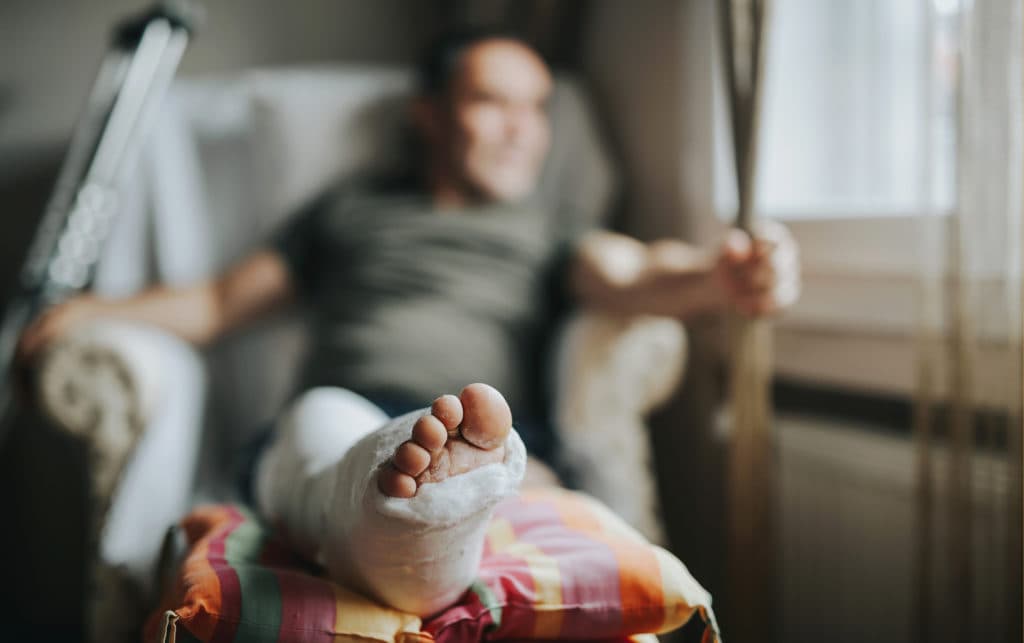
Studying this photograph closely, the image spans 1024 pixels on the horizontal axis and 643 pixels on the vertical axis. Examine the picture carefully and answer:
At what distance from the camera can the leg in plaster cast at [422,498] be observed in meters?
0.57

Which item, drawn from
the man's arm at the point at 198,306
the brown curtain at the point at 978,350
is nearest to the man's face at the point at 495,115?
the man's arm at the point at 198,306

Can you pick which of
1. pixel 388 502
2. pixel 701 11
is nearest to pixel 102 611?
pixel 388 502

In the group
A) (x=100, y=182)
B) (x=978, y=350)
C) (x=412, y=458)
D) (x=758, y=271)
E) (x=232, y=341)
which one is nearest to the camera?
(x=412, y=458)

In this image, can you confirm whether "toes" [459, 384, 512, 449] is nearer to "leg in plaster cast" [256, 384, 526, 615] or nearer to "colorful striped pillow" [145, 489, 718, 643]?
"leg in plaster cast" [256, 384, 526, 615]

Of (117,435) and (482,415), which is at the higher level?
(482,415)

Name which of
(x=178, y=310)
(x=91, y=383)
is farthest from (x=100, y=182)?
(x=91, y=383)

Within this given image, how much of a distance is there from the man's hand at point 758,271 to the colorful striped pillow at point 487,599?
0.39 meters

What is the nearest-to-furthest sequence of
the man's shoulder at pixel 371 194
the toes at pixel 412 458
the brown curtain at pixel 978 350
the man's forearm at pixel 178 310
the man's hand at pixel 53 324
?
1. the toes at pixel 412 458
2. the brown curtain at pixel 978 350
3. the man's hand at pixel 53 324
4. the man's forearm at pixel 178 310
5. the man's shoulder at pixel 371 194

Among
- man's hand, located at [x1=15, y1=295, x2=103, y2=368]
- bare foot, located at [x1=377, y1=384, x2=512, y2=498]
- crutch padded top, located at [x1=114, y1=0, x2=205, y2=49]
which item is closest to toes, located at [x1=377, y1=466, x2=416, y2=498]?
bare foot, located at [x1=377, y1=384, x2=512, y2=498]

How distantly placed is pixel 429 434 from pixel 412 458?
0.02 meters

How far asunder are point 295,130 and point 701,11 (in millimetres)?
705

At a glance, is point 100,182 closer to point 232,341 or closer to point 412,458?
point 232,341

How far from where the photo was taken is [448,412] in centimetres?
57

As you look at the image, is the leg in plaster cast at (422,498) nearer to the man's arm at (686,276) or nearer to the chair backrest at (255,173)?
the man's arm at (686,276)
